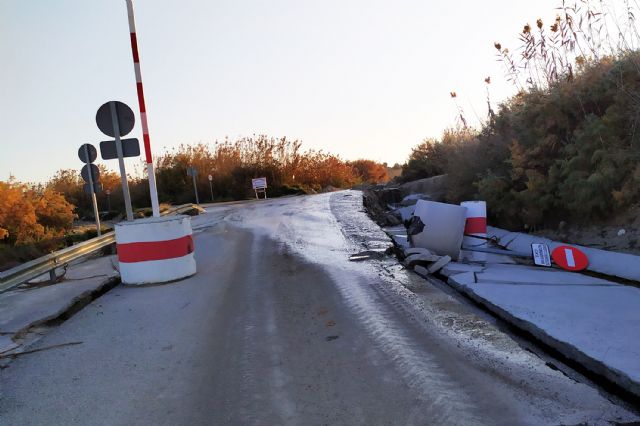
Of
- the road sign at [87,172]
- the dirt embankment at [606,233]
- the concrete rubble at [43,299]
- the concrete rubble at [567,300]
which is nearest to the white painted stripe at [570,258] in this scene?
the concrete rubble at [567,300]

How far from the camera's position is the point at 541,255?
7582mm

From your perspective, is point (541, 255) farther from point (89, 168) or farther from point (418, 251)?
point (89, 168)

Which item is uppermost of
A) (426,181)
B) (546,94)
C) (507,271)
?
(546,94)

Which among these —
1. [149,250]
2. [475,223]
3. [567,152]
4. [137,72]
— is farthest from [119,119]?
[567,152]

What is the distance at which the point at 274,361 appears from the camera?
13.9ft

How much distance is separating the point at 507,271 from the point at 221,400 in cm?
492

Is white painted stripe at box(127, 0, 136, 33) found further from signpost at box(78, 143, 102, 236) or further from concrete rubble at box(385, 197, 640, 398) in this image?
signpost at box(78, 143, 102, 236)

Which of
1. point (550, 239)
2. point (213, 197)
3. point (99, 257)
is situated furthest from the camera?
point (213, 197)

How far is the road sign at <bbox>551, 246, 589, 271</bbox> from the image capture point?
7.23 metres

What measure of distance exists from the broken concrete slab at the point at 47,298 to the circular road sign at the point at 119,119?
230 cm

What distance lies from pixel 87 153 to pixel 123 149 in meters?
8.39

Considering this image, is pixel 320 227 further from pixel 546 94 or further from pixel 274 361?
pixel 274 361

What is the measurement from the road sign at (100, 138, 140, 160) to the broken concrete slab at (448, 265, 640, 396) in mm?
5335

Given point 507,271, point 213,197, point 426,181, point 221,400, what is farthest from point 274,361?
point 213,197
